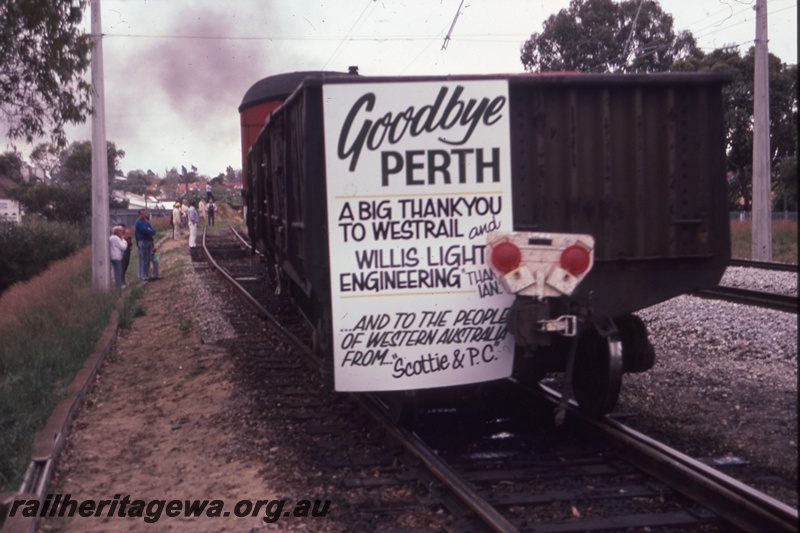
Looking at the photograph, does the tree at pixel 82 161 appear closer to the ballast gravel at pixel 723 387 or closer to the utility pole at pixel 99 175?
the utility pole at pixel 99 175

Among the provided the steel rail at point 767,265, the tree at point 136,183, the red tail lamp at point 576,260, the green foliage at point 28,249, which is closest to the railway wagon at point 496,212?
the red tail lamp at point 576,260

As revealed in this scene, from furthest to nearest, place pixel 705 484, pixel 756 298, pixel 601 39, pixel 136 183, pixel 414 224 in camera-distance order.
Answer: pixel 136 183 < pixel 601 39 < pixel 756 298 < pixel 414 224 < pixel 705 484

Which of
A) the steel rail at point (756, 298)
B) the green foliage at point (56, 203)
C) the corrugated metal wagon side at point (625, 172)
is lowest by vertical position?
the steel rail at point (756, 298)

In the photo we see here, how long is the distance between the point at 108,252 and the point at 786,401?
13726 mm

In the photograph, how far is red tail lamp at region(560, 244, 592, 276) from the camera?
5.52 m

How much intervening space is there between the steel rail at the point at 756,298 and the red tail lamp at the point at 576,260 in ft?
14.9

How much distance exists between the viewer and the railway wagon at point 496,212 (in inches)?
221

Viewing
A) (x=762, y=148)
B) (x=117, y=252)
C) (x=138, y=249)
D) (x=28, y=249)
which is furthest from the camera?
(x=28, y=249)

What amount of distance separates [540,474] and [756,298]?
6290mm

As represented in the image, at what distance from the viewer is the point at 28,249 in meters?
30.3

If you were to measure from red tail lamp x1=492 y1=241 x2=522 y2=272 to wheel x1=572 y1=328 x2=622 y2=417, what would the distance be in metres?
1.01

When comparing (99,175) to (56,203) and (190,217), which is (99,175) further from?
(56,203)

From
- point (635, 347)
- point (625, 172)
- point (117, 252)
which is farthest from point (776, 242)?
point (625, 172)

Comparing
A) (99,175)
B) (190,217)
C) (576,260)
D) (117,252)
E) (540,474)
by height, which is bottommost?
(540,474)
